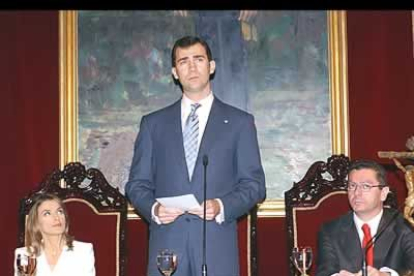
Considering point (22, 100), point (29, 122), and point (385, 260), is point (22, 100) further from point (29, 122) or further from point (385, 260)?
point (385, 260)

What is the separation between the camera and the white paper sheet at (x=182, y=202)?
3.42 m

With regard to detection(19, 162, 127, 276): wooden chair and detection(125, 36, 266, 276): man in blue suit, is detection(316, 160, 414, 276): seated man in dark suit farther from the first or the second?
detection(19, 162, 127, 276): wooden chair

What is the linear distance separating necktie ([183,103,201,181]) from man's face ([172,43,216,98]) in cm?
8

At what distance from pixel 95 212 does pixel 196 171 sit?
979 millimetres

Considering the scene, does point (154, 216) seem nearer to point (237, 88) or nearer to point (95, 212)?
point (95, 212)

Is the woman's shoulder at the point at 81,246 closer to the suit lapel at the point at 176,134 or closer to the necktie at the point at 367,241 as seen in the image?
the suit lapel at the point at 176,134

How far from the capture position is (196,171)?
3.67 metres

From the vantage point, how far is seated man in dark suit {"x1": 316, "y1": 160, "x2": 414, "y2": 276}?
3709 mm

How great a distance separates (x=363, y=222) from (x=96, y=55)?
76.3 inches

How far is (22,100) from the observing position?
494 cm

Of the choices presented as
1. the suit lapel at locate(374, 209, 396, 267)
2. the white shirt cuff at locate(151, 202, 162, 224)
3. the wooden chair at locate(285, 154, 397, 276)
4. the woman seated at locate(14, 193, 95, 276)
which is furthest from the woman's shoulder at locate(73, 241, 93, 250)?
the suit lapel at locate(374, 209, 396, 267)

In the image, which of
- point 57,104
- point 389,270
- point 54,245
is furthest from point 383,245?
point 57,104

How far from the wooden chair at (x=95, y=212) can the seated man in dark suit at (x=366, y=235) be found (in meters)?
1.09

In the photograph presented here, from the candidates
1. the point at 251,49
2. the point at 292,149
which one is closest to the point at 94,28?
the point at 251,49
